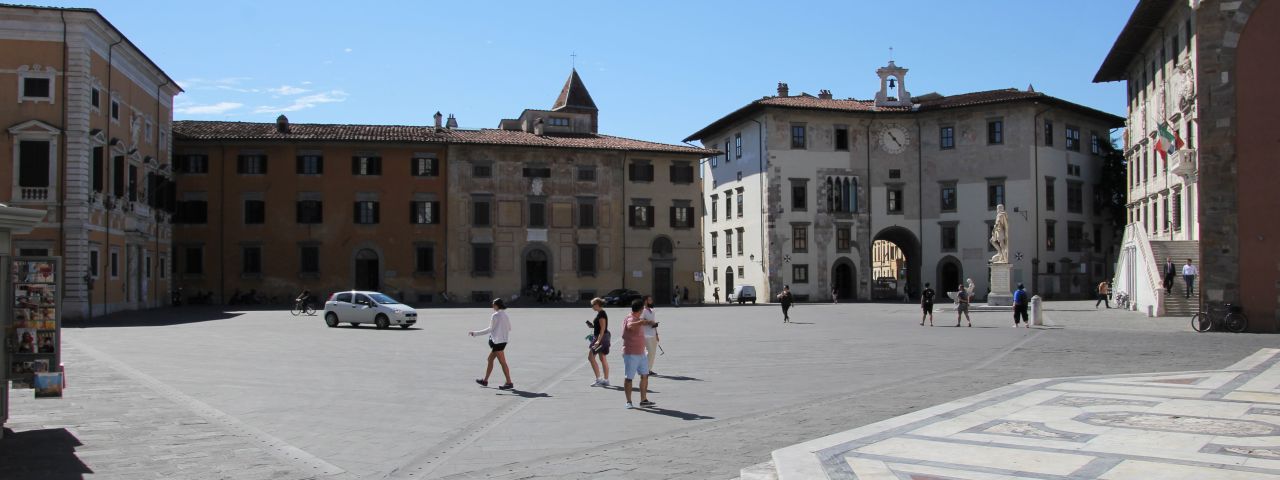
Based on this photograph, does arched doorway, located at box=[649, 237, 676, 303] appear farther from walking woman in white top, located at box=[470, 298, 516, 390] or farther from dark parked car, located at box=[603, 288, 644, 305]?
walking woman in white top, located at box=[470, 298, 516, 390]

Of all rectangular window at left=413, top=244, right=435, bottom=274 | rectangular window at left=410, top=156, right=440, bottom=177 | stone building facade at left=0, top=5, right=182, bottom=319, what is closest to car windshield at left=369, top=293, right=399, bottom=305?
stone building facade at left=0, top=5, right=182, bottom=319

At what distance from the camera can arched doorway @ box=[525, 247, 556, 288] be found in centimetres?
5466

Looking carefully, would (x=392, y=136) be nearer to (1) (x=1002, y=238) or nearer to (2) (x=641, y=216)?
(2) (x=641, y=216)

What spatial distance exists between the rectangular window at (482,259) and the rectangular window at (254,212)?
10989 mm

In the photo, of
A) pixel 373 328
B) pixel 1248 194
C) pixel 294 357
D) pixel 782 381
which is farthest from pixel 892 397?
pixel 373 328

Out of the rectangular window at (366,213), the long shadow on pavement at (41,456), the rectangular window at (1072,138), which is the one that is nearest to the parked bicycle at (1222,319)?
the long shadow on pavement at (41,456)

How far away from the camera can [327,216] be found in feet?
171

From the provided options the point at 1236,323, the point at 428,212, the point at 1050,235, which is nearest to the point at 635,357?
the point at 1236,323

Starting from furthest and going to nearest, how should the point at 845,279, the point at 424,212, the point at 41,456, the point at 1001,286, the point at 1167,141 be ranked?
the point at 845,279, the point at 424,212, the point at 1001,286, the point at 1167,141, the point at 41,456

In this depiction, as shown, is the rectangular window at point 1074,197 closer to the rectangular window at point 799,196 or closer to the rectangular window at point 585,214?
the rectangular window at point 799,196

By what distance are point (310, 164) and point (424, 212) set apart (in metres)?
6.42

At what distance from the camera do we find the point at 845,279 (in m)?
62.7

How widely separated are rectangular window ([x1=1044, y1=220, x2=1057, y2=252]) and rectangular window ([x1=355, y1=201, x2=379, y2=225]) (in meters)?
39.9

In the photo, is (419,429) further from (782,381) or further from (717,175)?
(717,175)
